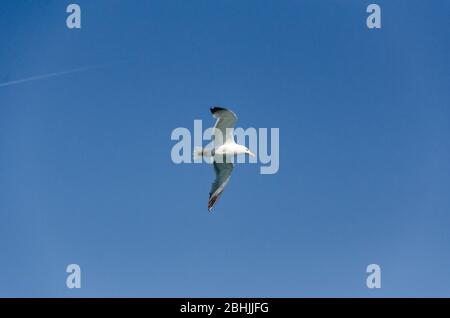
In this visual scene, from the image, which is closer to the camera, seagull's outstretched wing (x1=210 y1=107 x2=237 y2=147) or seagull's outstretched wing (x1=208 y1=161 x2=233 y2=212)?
seagull's outstretched wing (x1=210 y1=107 x2=237 y2=147)

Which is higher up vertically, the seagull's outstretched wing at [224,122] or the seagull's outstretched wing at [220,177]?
the seagull's outstretched wing at [224,122]

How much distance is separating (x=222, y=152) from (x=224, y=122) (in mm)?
642

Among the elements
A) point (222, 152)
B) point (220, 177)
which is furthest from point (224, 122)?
point (220, 177)

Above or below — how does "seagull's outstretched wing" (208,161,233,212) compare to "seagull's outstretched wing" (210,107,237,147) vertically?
below

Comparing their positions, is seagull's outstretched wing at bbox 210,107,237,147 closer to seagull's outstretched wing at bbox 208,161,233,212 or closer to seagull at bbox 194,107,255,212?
seagull at bbox 194,107,255,212

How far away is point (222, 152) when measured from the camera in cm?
1538

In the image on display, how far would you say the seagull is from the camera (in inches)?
604

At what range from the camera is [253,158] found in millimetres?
15438

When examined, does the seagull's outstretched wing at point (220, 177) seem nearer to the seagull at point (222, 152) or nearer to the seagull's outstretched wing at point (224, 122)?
the seagull at point (222, 152)

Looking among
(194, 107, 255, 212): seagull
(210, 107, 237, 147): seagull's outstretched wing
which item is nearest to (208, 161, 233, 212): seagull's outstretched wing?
(194, 107, 255, 212): seagull

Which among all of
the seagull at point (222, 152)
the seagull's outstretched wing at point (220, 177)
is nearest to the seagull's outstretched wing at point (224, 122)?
the seagull at point (222, 152)

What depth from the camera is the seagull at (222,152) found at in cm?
1535
